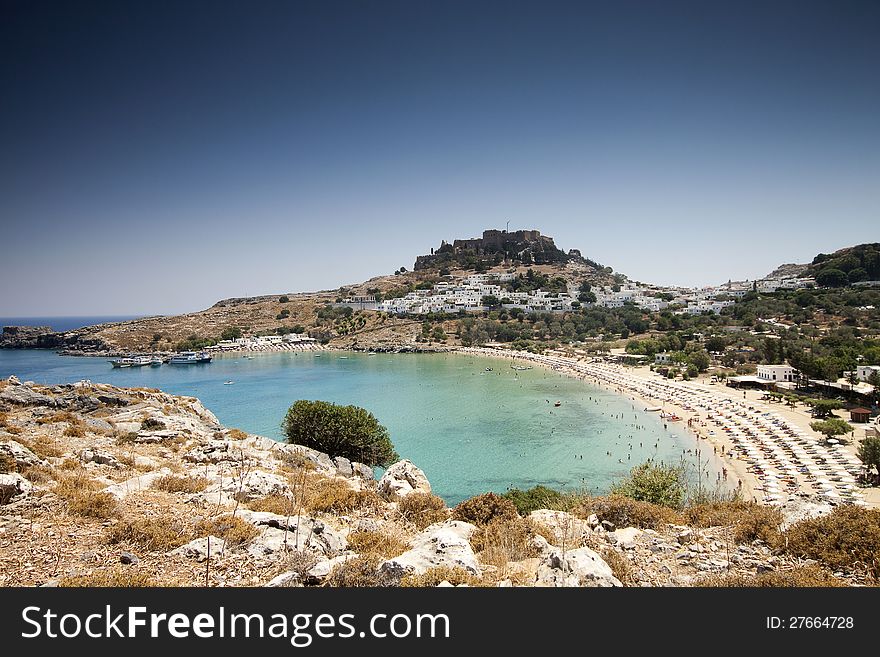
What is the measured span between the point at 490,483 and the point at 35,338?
117 m

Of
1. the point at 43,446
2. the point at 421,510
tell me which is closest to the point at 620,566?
the point at 421,510

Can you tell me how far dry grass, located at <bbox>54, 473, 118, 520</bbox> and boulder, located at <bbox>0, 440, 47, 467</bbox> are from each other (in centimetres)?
97

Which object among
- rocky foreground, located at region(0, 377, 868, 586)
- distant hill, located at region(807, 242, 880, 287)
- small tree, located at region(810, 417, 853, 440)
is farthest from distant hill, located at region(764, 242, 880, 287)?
rocky foreground, located at region(0, 377, 868, 586)

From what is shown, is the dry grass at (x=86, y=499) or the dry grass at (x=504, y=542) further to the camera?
the dry grass at (x=86, y=499)

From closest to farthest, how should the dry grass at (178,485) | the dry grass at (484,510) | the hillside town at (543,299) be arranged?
the dry grass at (484,510) < the dry grass at (178,485) < the hillside town at (543,299)

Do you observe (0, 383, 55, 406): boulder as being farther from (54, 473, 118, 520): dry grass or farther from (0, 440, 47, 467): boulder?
(54, 473, 118, 520): dry grass

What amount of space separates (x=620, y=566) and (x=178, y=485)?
7701 mm

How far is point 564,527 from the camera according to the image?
298 inches

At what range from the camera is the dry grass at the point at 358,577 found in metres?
5.05

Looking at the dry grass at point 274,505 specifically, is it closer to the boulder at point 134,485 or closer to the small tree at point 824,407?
the boulder at point 134,485

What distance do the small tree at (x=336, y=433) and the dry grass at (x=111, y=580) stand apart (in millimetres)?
13245

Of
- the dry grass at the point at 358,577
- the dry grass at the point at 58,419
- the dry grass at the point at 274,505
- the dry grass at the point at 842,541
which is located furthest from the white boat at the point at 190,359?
the dry grass at the point at 842,541

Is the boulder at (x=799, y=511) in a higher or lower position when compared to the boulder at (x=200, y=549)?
lower

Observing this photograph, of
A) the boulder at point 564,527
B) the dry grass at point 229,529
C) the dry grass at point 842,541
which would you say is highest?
the dry grass at point 229,529
